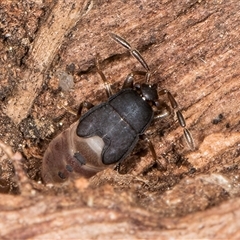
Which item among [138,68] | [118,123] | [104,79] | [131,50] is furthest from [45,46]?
[118,123]

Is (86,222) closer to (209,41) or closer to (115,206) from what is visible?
(115,206)

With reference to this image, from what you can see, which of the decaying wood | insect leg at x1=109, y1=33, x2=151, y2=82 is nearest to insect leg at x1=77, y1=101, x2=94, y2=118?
the decaying wood

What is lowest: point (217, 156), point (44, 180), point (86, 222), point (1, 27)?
point (217, 156)

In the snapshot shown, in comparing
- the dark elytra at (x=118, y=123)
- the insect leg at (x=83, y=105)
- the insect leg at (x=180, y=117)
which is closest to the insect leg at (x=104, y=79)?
the dark elytra at (x=118, y=123)

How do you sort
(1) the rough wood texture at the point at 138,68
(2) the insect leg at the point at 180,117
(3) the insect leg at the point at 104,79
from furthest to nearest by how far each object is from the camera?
(3) the insect leg at the point at 104,79, (1) the rough wood texture at the point at 138,68, (2) the insect leg at the point at 180,117

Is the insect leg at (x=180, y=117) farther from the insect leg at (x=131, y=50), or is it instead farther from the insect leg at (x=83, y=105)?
the insect leg at (x=83, y=105)

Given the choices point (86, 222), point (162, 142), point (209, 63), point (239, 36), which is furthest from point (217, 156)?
point (86, 222)

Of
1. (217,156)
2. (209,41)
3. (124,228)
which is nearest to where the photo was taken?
(124,228)
